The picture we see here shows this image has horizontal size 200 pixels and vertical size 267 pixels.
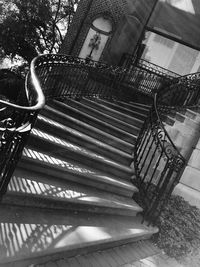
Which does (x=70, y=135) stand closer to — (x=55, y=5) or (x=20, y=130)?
(x=20, y=130)

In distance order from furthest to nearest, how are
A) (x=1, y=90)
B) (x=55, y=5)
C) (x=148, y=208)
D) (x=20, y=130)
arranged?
(x=55, y=5) < (x=1, y=90) < (x=148, y=208) < (x=20, y=130)

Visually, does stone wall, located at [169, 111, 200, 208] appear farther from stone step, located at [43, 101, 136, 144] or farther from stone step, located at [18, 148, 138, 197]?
stone step, located at [18, 148, 138, 197]

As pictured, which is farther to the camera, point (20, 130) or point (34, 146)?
point (34, 146)

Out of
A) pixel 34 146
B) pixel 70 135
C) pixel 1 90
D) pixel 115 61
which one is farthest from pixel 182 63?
pixel 34 146

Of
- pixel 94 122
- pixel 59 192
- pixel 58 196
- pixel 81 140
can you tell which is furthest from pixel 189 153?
pixel 58 196

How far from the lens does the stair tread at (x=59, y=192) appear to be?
3.99 metres

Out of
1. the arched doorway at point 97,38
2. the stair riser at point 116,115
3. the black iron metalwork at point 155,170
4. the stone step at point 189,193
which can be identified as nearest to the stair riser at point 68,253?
the black iron metalwork at point 155,170

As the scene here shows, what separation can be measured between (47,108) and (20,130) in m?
3.30

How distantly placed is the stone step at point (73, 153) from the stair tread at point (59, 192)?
600mm

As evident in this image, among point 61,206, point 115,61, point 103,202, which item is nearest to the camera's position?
point 61,206

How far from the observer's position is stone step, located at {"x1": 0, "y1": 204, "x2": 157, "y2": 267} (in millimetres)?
3287

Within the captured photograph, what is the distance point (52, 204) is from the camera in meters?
4.28

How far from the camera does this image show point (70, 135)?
603 cm

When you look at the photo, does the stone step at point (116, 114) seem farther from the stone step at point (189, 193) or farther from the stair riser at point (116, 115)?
the stone step at point (189, 193)
